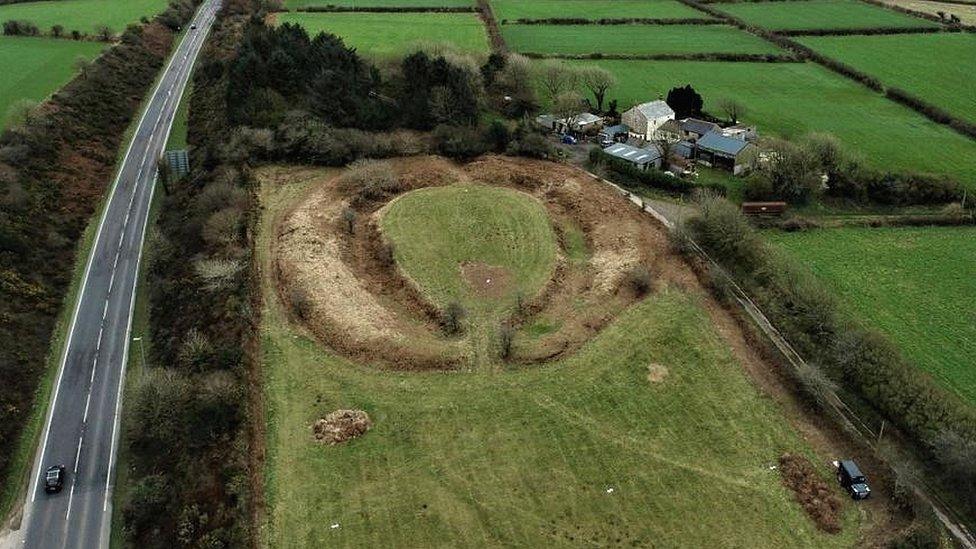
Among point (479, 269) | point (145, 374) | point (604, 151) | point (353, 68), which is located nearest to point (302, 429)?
point (145, 374)

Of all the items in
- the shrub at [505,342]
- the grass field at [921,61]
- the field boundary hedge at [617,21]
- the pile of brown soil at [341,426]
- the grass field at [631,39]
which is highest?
the field boundary hedge at [617,21]

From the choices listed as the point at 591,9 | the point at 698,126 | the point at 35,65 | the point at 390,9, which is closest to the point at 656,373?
the point at 698,126

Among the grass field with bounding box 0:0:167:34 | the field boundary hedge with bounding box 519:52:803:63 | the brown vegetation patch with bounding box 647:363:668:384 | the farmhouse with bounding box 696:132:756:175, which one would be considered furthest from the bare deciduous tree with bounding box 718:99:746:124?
the grass field with bounding box 0:0:167:34

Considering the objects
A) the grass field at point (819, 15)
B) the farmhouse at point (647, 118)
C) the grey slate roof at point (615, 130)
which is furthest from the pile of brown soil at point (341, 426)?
the grass field at point (819, 15)

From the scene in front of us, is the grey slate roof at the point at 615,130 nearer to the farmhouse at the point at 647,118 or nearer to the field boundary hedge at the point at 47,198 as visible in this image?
the farmhouse at the point at 647,118

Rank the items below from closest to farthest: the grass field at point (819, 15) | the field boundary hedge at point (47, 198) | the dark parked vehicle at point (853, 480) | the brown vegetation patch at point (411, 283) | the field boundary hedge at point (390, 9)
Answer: the dark parked vehicle at point (853, 480) < the brown vegetation patch at point (411, 283) < the field boundary hedge at point (47, 198) < the grass field at point (819, 15) < the field boundary hedge at point (390, 9)

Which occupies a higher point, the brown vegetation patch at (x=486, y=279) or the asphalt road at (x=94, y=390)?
the brown vegetation patch at (x=486, y=279)

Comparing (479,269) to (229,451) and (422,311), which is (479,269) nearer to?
(422,311)
